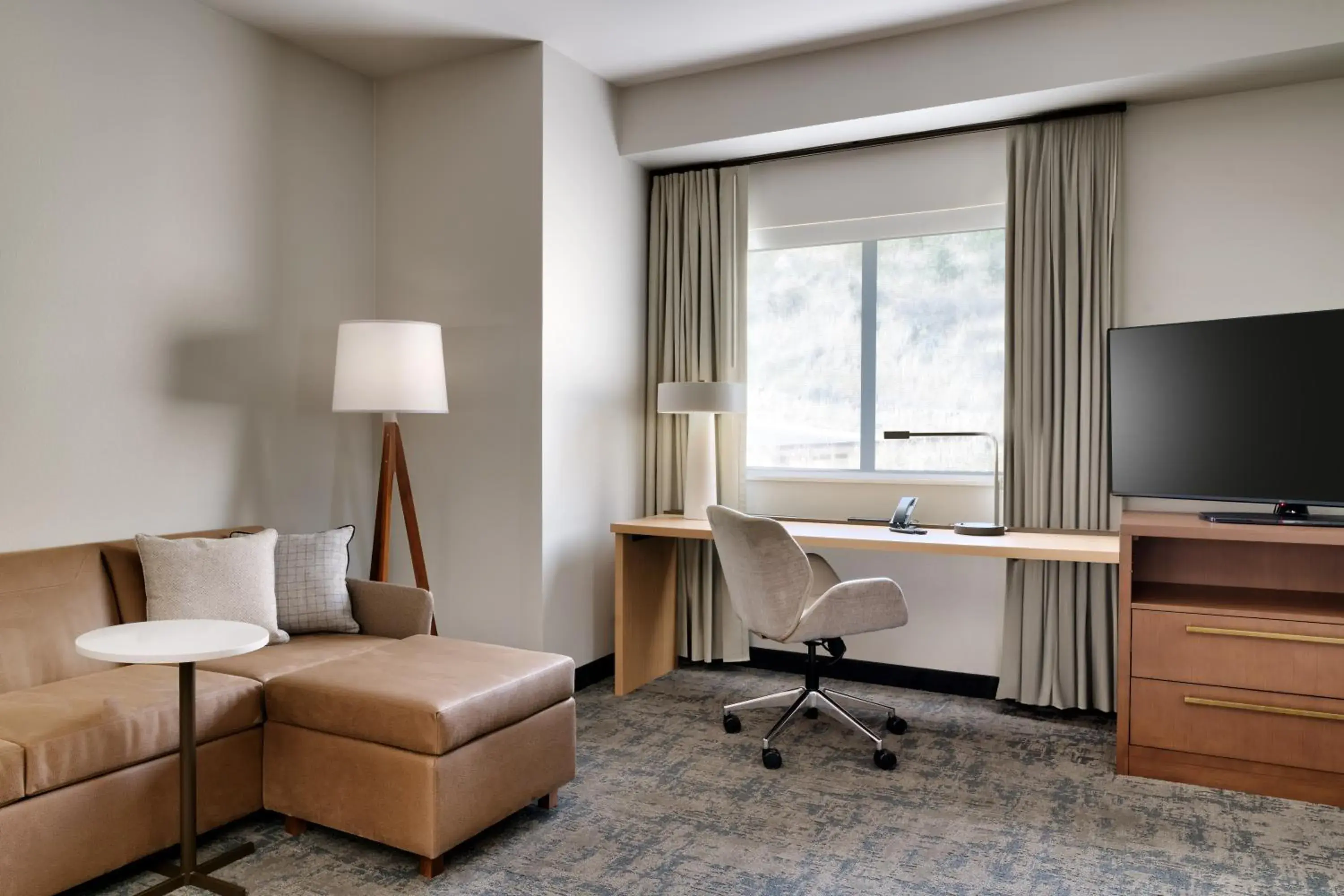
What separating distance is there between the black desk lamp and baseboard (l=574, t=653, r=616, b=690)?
1580mm

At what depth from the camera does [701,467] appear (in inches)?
163

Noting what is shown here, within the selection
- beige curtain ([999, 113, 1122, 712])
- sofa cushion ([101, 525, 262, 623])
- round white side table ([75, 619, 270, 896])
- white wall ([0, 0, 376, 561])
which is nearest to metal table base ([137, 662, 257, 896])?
round white side table ([75, 619, 270, 896])

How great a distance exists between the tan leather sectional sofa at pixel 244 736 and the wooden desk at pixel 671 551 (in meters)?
1.16

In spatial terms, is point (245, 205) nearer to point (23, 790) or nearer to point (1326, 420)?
point (23, 790)

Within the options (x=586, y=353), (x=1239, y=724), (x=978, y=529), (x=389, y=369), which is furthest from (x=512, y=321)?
(x=1239, y=724)

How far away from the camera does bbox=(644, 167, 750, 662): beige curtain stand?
438cm

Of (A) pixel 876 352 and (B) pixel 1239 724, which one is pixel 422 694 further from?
(A) pixel 876 352

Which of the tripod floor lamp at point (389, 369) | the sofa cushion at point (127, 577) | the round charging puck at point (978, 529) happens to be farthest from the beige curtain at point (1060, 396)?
the sofa cushion at point (127, 577)

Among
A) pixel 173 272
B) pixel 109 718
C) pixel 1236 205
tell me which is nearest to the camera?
pixel 109 718

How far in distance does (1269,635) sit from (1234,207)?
5.38ft

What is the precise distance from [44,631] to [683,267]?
296 cm

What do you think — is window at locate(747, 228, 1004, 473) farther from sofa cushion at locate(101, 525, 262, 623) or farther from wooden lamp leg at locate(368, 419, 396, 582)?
sofa cushion at locate(101, 525, 262, 623)

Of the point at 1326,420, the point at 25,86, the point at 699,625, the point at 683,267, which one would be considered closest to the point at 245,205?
the point at 25,86

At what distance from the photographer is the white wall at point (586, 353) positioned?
387cm
